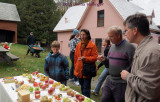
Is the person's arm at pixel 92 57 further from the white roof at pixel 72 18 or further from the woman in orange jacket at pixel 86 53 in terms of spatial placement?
the white roof at pixel 72 18

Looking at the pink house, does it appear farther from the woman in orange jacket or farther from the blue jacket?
the blue jacket

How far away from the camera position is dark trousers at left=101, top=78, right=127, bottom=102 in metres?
2.33

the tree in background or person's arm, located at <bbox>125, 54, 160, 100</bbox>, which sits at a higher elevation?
the tree in background

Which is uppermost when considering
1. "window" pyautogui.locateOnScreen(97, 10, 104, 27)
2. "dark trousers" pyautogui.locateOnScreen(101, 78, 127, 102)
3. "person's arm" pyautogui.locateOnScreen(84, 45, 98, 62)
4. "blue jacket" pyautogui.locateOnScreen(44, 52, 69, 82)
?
"window" pyautogui.locateOnScreen(97, 10, 104, 27)

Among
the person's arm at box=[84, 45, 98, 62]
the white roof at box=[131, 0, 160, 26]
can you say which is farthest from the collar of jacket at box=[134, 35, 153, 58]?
the white roof at box=[131, 0, 160, 26]

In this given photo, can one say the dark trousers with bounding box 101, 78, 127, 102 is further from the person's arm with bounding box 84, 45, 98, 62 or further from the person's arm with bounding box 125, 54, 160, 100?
the person's arm with bounding box 125, 54, 160, 100

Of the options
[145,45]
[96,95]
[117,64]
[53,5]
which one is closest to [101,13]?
[96,95]

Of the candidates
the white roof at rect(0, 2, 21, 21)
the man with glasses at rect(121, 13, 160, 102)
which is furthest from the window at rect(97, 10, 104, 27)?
the white roof at rect(0, 2, 21, 21)

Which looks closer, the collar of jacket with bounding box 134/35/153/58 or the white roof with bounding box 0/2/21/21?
the collar of jacket with bounding box 134/35/153/58

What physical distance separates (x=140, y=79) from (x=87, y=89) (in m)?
2.10

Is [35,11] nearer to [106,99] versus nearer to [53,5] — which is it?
[53,5]

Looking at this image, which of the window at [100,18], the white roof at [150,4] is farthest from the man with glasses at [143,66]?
Answer: the white roof at [150,4]

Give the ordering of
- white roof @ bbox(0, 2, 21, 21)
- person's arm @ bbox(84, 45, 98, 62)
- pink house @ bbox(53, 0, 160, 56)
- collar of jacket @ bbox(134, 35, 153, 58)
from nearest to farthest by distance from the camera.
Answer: collar of jacket @ bbox(134, 35, 153, 58) → person's arm @ bbox(84, 45, 98, 62) → pink house @ bbox(53, 0, 160, 56) → white roof @ bbox(0, 2, 21, 21)

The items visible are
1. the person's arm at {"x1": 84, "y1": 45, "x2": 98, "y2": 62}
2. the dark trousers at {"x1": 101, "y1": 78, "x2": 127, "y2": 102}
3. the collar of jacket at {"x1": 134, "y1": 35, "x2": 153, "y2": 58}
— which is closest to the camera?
the collar of jacket at {"x1": 134, "y1": 35, "x2": 153, "y2": 58}
